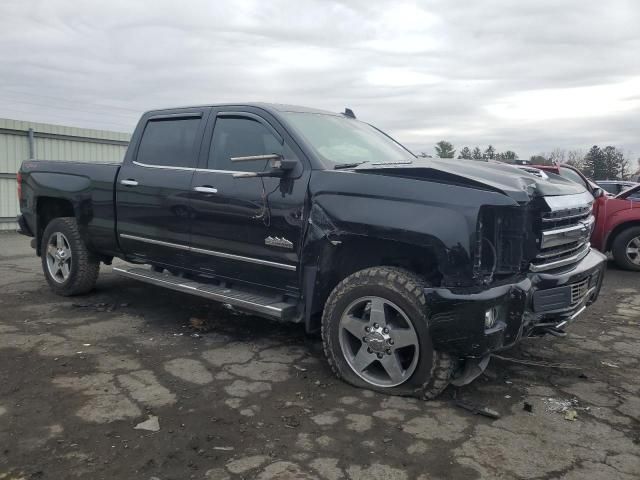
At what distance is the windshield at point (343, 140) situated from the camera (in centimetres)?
449

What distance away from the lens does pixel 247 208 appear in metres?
4.47

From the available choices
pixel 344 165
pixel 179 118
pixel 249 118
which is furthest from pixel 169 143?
pixel 344 165

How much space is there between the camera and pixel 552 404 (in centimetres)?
371

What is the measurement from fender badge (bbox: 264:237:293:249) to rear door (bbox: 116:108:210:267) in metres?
0.93

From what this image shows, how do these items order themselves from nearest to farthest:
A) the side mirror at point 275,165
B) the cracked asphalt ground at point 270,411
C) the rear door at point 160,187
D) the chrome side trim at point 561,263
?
the cracked asphalt ground at point 270,411
the chrome side trim at point 561,263
the side mirror at point 275,165
the rear door at point 160,187

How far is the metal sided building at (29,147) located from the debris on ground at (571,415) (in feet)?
42.2

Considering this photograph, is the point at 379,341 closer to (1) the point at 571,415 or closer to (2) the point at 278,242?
(2) the point at 278,242

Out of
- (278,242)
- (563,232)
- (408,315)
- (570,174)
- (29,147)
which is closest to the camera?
(408,315)

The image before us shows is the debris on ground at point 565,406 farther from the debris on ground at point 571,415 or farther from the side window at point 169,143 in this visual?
the side window at point 169,143

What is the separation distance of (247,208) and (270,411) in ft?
5.36

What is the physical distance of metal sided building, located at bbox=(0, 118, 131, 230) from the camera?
1448 cm

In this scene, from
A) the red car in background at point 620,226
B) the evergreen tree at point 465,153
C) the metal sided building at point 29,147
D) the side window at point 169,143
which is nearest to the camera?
the side window at point 169,143

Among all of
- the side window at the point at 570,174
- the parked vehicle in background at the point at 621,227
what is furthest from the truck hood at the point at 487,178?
the parked vehicle in background at the point at 621,227

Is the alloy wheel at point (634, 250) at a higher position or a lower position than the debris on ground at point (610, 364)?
higher
